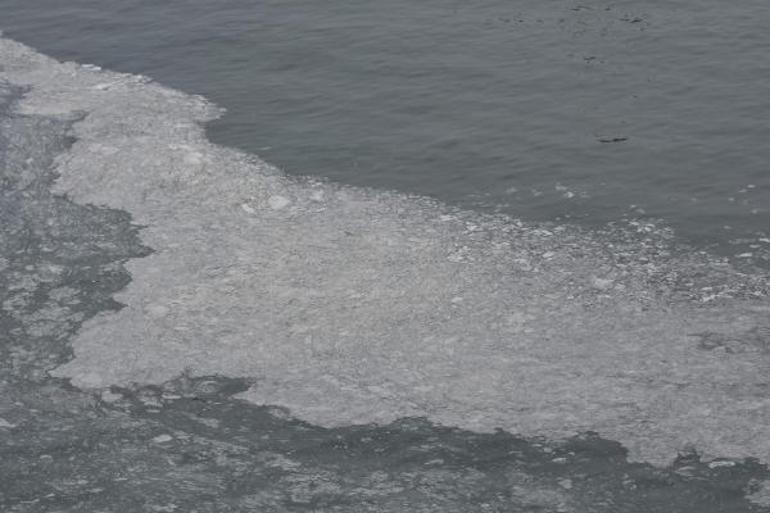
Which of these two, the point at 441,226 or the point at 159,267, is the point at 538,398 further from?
the point at 159,267

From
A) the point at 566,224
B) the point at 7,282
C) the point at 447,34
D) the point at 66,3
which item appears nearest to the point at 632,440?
the point at 566,224

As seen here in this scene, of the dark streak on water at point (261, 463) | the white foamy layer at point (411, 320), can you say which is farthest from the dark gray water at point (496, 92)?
the dark streak on water at point (261, 463)

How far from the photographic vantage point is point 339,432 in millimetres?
13805

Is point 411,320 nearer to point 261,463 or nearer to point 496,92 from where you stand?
point 261,463

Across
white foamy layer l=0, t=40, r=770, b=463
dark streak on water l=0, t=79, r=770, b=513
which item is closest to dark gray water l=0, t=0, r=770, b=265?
white foamy layer l=0, t=40, r=770, b=463

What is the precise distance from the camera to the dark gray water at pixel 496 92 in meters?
19.5

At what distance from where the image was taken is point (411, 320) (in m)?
15.9

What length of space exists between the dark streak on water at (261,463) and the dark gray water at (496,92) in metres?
5.73

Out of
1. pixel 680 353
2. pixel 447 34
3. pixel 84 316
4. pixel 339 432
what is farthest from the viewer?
pixel 447 34

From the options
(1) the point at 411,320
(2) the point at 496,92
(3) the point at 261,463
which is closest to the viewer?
(3) the point at 261,463

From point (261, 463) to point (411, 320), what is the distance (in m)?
3.46

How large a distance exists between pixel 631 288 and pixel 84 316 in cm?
760

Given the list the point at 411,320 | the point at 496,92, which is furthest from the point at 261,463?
the point at 496,92

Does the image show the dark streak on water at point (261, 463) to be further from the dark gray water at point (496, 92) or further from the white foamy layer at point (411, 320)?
the dark gray water at point (496, 92)
